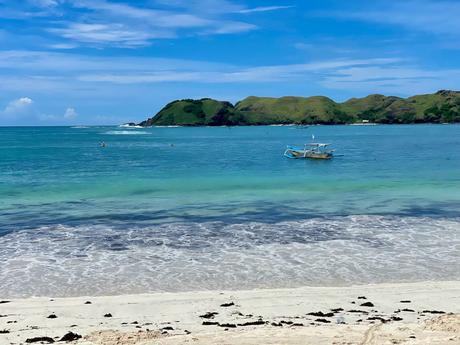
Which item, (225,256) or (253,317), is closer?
(253,317)

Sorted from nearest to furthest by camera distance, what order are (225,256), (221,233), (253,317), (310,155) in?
(253,317) → (225,256) → (221,233) → (310,155)

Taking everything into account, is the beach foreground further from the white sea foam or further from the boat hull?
the boat hull

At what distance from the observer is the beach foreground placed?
44.0 feet

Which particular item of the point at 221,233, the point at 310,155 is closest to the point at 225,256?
the point at 221,233

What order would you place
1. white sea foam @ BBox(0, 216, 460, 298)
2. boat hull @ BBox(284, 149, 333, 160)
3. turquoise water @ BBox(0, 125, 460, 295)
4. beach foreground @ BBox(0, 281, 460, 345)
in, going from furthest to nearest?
boat hull @ BBox(284, 149, 333, 160) → turquoise water @ BBox(0, 125, 460, 295) → white sea foam @ BBox(0, 216, 460, 298) → beach foreground @ BBox(0, 281, 460, 345)

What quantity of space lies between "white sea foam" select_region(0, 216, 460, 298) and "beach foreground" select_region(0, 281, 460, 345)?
6.20ft

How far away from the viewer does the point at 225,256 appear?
2427cm

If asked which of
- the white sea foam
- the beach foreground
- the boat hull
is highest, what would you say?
the boat hull

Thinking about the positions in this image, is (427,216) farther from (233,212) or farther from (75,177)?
(75,177)

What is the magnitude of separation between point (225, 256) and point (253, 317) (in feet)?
28.8

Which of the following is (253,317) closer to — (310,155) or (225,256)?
(225,256)

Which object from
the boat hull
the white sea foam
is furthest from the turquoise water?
the boat hull

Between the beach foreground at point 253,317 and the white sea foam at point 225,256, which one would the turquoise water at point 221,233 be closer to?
the white sea foam at point 225,256

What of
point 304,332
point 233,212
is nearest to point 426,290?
point 304,332
